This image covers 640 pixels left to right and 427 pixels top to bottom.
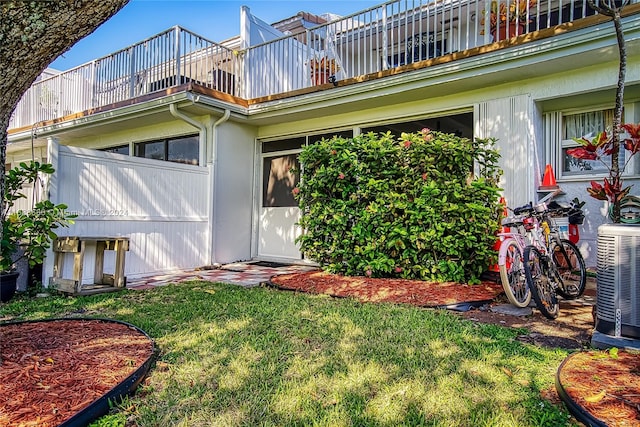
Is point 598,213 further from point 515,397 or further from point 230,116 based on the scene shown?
point 230,116

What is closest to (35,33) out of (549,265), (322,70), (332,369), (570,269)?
(332,369)

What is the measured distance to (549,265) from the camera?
379 cm

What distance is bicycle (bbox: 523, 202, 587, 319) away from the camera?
342 centimetres

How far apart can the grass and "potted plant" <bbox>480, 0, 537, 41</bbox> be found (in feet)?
14.1

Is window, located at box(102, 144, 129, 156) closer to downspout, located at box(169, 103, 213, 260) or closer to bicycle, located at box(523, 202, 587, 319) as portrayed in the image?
downspout, located at box(169, 103, 213, 260)

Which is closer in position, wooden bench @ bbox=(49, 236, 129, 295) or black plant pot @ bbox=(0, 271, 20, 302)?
black plant pot @ bbox=(0, 271, 20, 302)

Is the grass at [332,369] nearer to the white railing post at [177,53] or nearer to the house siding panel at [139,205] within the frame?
the house siding panel at [139,205]

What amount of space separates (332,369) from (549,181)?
4.52m

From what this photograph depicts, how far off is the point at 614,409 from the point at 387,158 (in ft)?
12.5

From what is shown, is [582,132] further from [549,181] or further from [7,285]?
[7,285]

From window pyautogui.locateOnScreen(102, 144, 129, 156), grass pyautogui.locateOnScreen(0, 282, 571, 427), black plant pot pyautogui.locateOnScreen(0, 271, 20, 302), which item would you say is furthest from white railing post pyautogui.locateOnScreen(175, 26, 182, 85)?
grass pyautogui.locateOnScreen(0, 282, 571, 427)

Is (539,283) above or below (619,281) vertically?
below

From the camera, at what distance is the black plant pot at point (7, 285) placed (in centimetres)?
414

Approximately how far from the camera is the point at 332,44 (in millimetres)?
7531
